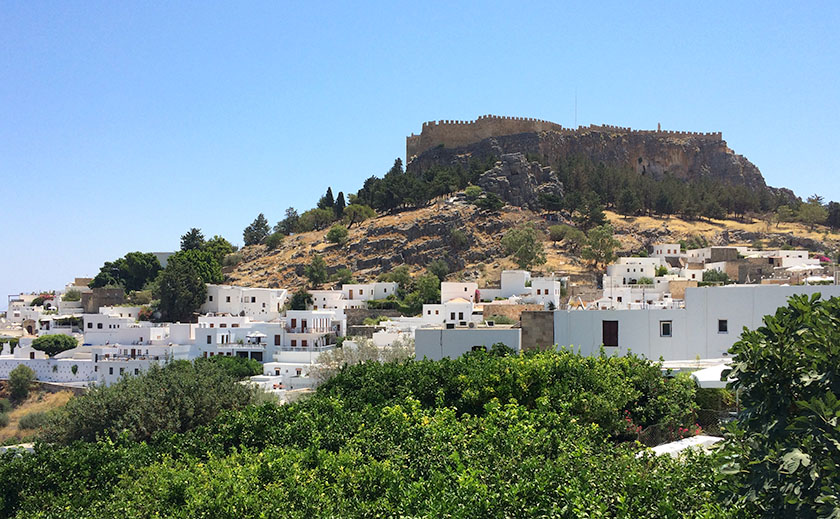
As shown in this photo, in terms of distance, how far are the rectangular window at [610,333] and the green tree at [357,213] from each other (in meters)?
47.6

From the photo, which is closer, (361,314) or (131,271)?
(361,314)

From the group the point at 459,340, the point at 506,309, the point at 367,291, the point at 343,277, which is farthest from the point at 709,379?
the point at 343,277

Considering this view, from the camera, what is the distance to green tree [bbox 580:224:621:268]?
52.1 m

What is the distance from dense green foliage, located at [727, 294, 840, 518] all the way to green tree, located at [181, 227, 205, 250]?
209 ft

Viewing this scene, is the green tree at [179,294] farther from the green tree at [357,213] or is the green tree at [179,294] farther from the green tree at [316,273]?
the green tree at [357,213]

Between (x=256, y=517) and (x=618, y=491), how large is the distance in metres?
3.46

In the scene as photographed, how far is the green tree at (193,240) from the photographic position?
6594cm

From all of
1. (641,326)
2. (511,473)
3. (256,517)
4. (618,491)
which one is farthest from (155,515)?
(641,326)

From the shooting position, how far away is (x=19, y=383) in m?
38.9

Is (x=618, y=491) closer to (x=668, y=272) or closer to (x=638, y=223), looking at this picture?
(x=668, y=272)

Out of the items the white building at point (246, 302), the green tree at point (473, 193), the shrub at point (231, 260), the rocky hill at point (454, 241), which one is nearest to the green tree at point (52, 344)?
the white building at point (246, 302)

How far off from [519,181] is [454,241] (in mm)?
9525

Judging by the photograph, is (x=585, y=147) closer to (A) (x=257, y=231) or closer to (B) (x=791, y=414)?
(A) (x=257, y=231)

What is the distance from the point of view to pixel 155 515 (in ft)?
25.6
